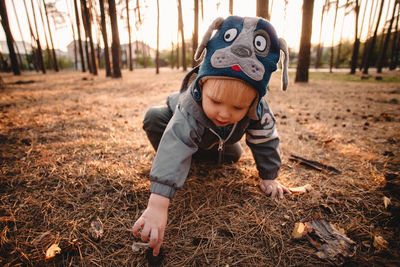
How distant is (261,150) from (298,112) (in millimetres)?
3094

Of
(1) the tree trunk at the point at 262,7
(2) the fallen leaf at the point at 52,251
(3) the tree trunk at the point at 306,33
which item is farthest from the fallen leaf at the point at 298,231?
(3) the tree trunk at the point at 306,33

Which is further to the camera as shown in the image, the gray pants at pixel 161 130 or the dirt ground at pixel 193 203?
the gray pants at pixel 161 130

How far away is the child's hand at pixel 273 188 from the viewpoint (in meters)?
1.51

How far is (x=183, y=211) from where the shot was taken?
4.47ft

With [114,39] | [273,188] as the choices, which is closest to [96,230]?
[273,188]

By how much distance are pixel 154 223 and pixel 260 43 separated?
4.04 ft

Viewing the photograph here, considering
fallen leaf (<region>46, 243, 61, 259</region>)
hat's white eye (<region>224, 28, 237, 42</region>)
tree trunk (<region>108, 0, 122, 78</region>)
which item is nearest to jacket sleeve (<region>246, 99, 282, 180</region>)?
hat's white eye (<region>224, 28, 237, 42</region>)

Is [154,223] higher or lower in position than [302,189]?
higher

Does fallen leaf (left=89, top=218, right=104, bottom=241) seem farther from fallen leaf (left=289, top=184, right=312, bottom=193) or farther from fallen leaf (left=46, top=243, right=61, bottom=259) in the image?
fallen leaf (left=289, top=184, right=312, bottom=193)

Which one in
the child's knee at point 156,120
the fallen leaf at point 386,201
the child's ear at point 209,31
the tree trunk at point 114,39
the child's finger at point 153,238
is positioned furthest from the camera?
the tree trunk at point 114,39

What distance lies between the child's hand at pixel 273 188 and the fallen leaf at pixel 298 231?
0.95ft

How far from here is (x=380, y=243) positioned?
3.42ft

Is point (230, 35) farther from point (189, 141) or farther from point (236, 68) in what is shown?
point (189, 141)

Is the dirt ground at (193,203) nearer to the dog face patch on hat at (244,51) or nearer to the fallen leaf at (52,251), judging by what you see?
the fallen leaf at (52,251)
